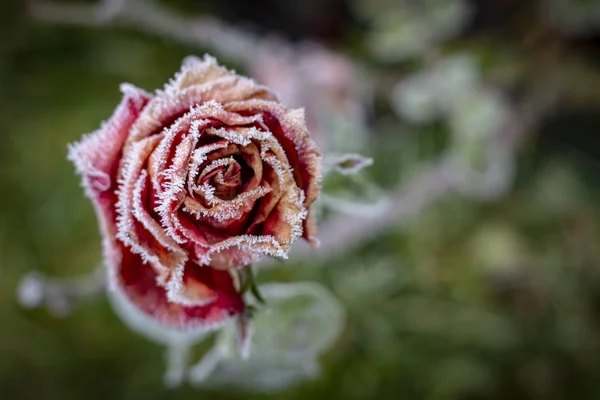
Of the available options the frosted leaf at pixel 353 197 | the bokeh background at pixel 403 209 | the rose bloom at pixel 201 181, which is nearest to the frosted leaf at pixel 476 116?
the bokeh background at pixel 403 209

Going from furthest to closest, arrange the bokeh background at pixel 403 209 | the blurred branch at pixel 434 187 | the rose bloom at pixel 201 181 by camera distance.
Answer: the bokeh background at pixel 403 209 → the blurred branch at pixel 434 187 → the rose bloom at pixel 201 181

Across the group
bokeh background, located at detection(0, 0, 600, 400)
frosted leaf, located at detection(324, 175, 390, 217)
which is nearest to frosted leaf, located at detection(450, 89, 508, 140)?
bokeh background, located at detection(0, 0, 600, 400)

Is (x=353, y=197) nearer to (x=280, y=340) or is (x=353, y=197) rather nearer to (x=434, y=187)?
(x=280, y=340)

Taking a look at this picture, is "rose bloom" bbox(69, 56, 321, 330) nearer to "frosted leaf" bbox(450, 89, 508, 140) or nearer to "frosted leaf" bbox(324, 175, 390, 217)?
"frosted leaf" bbox(324, 175, 390, 217)

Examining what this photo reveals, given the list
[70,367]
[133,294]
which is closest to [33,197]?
[70,367]

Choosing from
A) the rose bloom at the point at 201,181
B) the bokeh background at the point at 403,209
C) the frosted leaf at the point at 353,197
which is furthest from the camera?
the bokeh background at the point at 403,209

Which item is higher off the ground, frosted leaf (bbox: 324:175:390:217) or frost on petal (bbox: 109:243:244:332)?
frosted leaf (bbox: 324:175:390:217)

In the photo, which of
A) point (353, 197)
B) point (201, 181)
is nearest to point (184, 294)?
point (201, 181)

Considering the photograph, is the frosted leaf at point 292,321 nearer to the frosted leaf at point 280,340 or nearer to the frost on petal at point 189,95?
the frosted leaf at point 280,340
